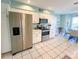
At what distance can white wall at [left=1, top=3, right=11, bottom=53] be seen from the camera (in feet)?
10.8

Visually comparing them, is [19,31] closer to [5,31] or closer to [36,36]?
[5,31]

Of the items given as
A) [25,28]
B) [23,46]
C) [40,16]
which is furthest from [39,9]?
[23,46]

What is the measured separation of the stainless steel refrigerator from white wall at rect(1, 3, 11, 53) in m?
0.35

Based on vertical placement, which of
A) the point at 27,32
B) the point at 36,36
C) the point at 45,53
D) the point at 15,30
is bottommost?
the point at 45,53

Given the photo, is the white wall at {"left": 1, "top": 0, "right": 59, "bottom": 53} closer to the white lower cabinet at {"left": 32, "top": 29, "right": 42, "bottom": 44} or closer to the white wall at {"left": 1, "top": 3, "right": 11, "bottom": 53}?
the white wall at {"left": 1, "top": 3, "right": 11, "bottom": 53}

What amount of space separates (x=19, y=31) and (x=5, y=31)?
2.15ft

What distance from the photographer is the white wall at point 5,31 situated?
3.29 metres

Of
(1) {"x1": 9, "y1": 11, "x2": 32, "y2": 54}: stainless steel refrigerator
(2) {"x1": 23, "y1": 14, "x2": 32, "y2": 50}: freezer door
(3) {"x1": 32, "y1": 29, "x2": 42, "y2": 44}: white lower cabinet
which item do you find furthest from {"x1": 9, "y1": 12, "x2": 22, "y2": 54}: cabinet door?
(3) {"x1": 32, "y1": 29, "x2": 42, "y2": 44}: white lower cabinet

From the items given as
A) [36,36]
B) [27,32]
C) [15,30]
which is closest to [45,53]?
[27,32]

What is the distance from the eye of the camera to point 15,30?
338 cm

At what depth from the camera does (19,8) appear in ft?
13.3

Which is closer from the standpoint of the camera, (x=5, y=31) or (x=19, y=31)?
(x=5, y=31)

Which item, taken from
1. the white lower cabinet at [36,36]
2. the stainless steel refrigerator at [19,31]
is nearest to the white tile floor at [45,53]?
the stainless steel refrigerator at [19,31]

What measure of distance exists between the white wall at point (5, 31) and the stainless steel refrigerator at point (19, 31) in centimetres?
35
